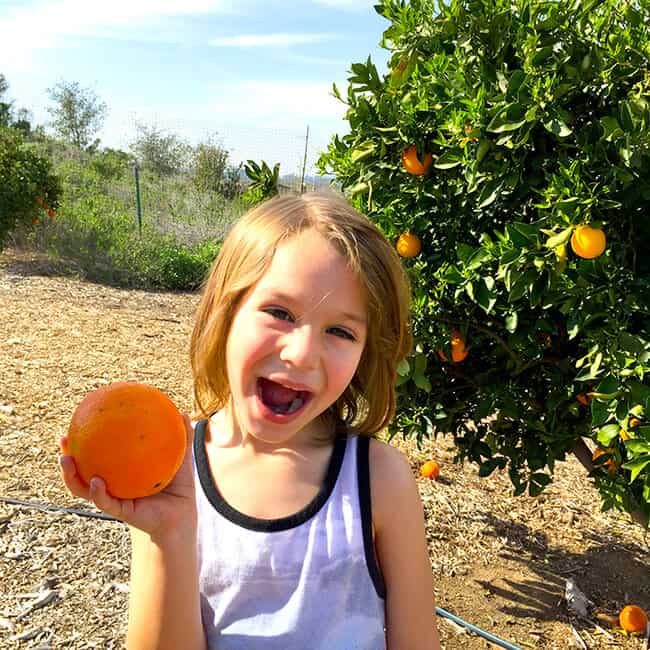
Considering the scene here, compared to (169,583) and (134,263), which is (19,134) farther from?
(169,583)

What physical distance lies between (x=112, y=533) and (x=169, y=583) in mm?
2004

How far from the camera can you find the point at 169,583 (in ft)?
3.60

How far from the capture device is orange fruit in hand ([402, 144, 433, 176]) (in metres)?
2.16

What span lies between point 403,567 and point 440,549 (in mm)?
1962

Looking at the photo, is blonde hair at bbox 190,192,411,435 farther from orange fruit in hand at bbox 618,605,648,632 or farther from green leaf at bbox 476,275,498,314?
orange fruit in hand at bbox 618,605,648,632

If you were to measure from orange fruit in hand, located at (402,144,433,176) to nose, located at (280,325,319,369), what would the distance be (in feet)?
3.63

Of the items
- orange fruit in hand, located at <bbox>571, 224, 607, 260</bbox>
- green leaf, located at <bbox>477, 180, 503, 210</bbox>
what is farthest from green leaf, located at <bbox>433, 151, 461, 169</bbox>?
orange fruit in hand, located at <bbox>571, 224, 607, 260</bbox>

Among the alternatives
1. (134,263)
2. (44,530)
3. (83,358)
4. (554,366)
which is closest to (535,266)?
(554,366)

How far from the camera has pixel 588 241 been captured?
1.75m

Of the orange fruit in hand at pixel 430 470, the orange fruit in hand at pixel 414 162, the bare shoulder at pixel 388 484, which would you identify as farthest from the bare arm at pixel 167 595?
the orange fruit in hand at pixel 430 470

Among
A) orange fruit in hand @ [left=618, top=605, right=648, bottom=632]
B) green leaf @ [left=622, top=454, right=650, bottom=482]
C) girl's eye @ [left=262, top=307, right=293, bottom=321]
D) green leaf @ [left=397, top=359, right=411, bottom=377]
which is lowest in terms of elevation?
orange fruit in hand @ [left=618, top=605, right=648, bottom=632]

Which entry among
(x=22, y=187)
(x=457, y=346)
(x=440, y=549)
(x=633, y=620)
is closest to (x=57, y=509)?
(x=440, y=549)

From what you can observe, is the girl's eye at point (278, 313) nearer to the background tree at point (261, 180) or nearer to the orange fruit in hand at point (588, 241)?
the orange fruit in hand at point (588, 241)

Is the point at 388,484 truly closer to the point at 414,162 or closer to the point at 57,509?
the point at 414,162
